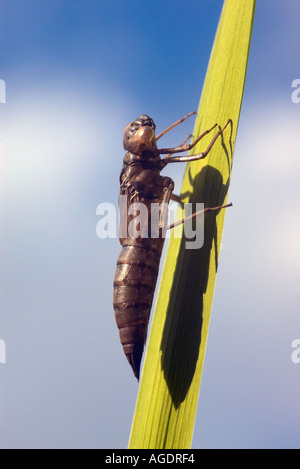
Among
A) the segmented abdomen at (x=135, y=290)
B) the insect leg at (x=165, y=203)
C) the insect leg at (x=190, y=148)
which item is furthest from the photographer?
the insect leg at (x=165, y=203)

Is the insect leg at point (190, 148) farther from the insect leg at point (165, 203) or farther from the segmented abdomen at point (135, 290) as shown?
the segmented abdomen at point (135, 290)

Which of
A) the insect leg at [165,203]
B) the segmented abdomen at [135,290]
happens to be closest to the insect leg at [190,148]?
the insect leg at [165,203]

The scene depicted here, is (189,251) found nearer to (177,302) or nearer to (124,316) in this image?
(177,302)

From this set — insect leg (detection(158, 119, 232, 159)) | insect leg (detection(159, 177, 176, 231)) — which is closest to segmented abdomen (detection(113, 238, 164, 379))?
insect leg (detection(159, 177, 176, 231))

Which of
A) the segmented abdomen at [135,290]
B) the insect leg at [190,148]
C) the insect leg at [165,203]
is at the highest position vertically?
the insect leg at [190,148]

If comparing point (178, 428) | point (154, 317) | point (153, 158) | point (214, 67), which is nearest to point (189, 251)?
point (154, 317)

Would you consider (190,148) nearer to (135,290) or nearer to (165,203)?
(165,203)

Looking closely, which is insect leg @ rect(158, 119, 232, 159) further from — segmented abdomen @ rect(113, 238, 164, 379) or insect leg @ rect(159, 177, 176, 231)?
segmented abdomen @ rect(113, 238, 164, 379)

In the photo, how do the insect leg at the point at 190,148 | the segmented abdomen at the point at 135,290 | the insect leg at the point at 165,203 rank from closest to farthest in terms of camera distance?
the insect leg at the point at 190,148 < the segmented abdomen at the point at 135,290 < the insect leg at the point at 165,203

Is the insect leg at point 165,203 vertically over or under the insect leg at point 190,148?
under
